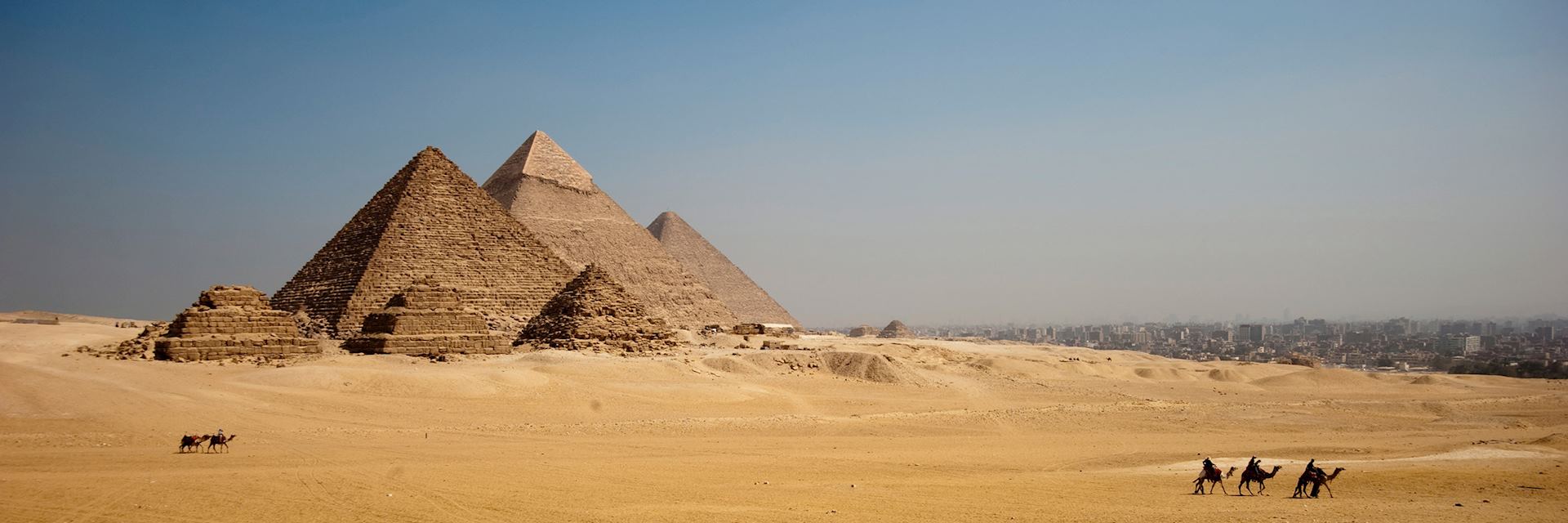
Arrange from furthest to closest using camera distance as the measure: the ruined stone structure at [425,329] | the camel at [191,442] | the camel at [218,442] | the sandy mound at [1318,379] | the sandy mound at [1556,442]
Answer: the sandy mound at [1318,379]
the ruined stone structure at [425,329]
the sandy mound at [1556,442]
the camel at [218,442]
the camel at [191,442]

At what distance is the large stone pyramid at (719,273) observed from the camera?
177 feet

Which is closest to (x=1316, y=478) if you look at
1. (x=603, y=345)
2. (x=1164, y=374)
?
(x=603, y=345)

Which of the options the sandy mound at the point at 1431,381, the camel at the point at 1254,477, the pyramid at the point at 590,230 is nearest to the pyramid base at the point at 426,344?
the pyramid at the point at 590,230

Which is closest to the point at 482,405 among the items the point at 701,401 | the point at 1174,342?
the point at 701,401

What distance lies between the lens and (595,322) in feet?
89.2

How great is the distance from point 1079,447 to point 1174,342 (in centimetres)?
6949

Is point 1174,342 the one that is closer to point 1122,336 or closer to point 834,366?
point 1122,336

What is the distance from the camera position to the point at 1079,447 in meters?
14.3

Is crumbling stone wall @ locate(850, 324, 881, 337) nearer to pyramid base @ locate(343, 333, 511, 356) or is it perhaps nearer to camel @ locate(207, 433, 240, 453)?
pyramid base @ locate(343, 333, 511, 356)

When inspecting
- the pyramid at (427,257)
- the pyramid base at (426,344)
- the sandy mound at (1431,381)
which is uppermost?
the pyramid at (427,257)

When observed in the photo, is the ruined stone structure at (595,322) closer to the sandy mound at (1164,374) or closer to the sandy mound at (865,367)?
the sandy mound at (865,367)

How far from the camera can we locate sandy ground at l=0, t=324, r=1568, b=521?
28.2 ft

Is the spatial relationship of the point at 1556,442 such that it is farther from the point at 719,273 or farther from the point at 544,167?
the point at 719,273

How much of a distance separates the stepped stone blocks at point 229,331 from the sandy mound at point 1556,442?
23164mm
